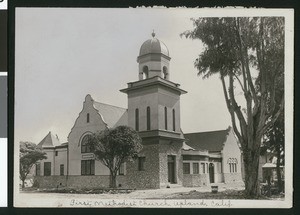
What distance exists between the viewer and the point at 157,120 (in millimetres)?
7590

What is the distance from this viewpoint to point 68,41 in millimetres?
7359

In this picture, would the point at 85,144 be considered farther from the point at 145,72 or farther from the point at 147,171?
the point at 145,72

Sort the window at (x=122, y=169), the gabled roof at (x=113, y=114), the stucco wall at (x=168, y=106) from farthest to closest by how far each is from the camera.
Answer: the window at (x=122, y=169) → the stucco wall at (x=168, y=106) → the gabled roof at (x=113, y=114)

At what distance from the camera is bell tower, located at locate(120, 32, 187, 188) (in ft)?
24.6

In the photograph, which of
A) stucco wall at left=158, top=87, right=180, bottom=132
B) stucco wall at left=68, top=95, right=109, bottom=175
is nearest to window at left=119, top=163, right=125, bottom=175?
stucco wall at left=68, top=95, right=109, bottom=175

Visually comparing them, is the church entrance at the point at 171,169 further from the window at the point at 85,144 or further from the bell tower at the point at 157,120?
the window at the point at 85,144

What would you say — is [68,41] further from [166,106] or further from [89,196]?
[89,196]

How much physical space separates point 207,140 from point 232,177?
1.93 ft

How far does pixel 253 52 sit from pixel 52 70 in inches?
105

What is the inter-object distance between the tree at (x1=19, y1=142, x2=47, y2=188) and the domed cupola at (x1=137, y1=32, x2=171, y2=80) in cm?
169

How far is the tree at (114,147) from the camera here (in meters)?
7.52

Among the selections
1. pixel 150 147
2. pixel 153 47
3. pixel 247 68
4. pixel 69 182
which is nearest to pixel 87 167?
pixel 69 182
